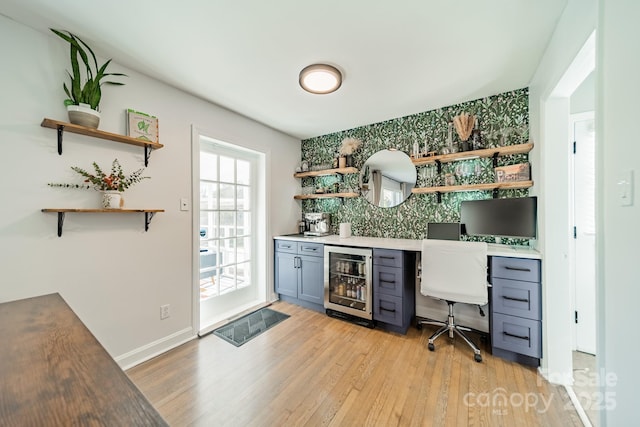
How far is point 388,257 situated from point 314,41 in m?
1.97

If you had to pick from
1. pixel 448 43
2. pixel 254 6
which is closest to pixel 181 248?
pixel 254 6

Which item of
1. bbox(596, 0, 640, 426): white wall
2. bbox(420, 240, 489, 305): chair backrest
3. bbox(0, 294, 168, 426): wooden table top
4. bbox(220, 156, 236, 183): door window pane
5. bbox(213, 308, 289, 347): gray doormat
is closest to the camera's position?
bbox(0, 294, 168, 426): wooden table top

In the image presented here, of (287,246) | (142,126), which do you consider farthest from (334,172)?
(142,126)

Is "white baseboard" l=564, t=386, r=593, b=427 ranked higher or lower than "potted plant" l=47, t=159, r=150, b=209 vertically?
lower

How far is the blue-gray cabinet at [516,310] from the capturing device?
6.09 feet

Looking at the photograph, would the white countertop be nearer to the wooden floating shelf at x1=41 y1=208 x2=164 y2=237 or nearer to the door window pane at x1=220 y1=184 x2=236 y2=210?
the door window pane at x1=220 y1=184 x2=236 y2=210

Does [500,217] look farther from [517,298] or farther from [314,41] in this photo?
[314,41]

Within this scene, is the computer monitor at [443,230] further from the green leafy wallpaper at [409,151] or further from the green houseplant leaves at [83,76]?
the green houseplant leaves at [83,76]

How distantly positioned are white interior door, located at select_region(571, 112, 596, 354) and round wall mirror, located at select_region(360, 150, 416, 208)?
1380 mm

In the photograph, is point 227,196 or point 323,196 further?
point 323,196

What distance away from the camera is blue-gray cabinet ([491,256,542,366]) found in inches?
73.0

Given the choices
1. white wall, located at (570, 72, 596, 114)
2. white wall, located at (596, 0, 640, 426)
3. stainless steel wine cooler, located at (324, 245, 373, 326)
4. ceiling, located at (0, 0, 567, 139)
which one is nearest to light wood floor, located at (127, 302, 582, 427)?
stainless steel wine cooler, located at (324, 245, 373, 326)

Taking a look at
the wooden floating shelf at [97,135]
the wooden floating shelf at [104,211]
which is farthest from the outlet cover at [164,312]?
the wooden floating shelf at [97,135]

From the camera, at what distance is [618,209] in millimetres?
845
